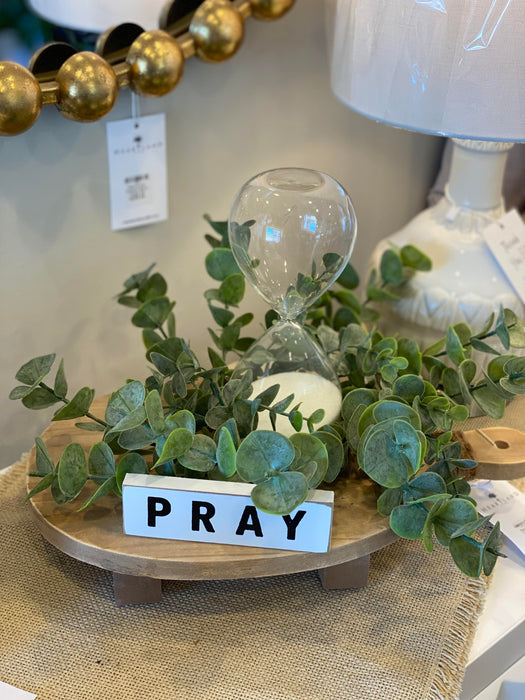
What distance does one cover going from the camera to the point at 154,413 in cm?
58

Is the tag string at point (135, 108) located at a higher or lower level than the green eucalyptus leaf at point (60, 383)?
higher

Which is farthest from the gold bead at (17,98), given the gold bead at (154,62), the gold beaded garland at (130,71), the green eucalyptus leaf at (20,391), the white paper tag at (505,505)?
the white paper tag at (505,505)

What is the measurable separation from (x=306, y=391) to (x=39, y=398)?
0.22 meters

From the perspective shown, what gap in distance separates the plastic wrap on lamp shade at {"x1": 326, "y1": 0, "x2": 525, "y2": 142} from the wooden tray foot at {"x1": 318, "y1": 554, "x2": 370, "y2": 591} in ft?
1.25

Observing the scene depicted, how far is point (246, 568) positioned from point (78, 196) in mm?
436

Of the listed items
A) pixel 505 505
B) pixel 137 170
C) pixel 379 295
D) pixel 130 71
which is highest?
pixel 130 71

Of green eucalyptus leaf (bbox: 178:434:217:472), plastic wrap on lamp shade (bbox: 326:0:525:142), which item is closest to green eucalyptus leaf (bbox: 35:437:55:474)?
green eucalyptus leaf (bbox: 178:434:217:472)


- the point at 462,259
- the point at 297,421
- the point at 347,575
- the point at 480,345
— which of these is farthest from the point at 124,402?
the point at 462,259

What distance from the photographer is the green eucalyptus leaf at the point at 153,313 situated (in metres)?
0.75

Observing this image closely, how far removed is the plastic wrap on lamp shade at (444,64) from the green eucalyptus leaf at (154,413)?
13.7 inches

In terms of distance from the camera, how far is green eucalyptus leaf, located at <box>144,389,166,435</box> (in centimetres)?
58

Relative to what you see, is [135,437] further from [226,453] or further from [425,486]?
[425,486]

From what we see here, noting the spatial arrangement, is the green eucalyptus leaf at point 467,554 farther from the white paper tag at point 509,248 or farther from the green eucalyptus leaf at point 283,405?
the white paper tag at point 509,248

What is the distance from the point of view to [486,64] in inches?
26.0
